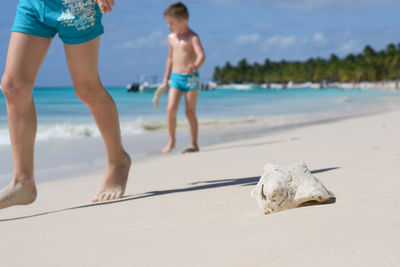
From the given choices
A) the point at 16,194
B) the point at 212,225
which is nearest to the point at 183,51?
the point at 16,194

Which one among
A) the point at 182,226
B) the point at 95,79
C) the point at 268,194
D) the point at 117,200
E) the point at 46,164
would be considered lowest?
the point at 46,164

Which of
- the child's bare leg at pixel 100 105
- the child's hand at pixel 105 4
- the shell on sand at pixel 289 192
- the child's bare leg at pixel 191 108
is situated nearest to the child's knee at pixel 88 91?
the child's bare leg at pixel 100 105

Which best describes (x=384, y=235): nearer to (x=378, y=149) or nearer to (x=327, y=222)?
(x=327, y=222)

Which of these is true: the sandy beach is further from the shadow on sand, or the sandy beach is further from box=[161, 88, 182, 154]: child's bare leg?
box=[161, 88, 182, 154]: child's bare leg

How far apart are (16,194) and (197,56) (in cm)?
379

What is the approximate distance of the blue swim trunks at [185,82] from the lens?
6250 millimetres

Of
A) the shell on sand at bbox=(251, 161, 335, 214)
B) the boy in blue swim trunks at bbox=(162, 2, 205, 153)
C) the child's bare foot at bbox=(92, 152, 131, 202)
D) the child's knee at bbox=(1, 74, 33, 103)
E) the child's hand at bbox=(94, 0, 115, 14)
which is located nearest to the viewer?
the shell on sand at bbox=(251, 161, 335, 214)

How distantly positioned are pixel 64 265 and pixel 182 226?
1.67 ft

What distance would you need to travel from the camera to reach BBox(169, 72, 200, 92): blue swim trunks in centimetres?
625

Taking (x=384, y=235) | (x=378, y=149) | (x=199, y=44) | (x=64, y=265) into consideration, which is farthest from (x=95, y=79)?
(x=199, y=44)

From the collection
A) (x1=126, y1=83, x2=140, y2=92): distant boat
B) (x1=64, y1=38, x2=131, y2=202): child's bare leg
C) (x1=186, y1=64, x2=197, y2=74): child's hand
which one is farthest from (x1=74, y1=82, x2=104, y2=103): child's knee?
(x1=126, y1=83, x2=140, y2=92): distant boat

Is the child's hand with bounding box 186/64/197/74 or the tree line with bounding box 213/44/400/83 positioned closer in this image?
the child's hand with bounding box 186/64/197/74

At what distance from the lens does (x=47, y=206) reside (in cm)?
308

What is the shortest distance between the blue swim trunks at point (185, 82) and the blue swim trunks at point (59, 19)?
11.1 ft
